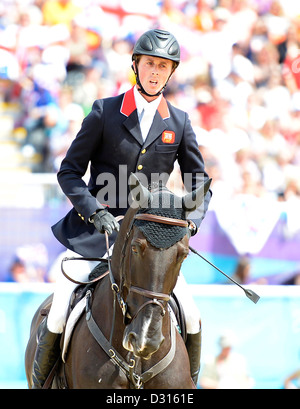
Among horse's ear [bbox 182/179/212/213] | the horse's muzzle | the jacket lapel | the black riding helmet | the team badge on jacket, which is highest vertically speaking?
the black riding helmet

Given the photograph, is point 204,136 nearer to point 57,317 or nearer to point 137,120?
point 137,120

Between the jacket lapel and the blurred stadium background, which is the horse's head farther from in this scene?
the blurred stadium background

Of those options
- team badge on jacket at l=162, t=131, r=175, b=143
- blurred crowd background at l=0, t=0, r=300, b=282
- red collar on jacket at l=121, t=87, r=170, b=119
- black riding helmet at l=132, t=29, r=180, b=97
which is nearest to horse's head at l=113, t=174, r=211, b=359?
team badge on jacket at l=162, t=131, r=175, b=143

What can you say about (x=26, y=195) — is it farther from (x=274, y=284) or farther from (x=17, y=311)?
(x=274, y=284)

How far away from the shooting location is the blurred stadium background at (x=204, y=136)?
7562 mm

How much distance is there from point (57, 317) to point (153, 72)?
168 cm

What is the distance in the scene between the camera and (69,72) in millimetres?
10469

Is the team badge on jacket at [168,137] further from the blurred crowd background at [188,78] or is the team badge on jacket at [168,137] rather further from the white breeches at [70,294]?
the blurred crowd background at [188,78]

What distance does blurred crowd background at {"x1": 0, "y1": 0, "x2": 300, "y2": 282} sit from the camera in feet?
31.5

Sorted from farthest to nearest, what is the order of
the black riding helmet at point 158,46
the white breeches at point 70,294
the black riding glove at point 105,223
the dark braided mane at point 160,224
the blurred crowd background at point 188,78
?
the blurred crowd background at point 188,78 < the white breeches at point 70,294 < the black riding helmet at point 158,46 < the black riding glove at point 105,223 < the dark braided mane at point 160,224

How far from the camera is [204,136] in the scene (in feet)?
32.0

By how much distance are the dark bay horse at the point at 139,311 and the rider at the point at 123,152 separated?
262 millimetres

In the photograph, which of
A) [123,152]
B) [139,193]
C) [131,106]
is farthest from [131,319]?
[131,106]

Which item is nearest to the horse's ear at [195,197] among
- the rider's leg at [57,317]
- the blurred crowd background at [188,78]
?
the rider's leg at [57,317]
